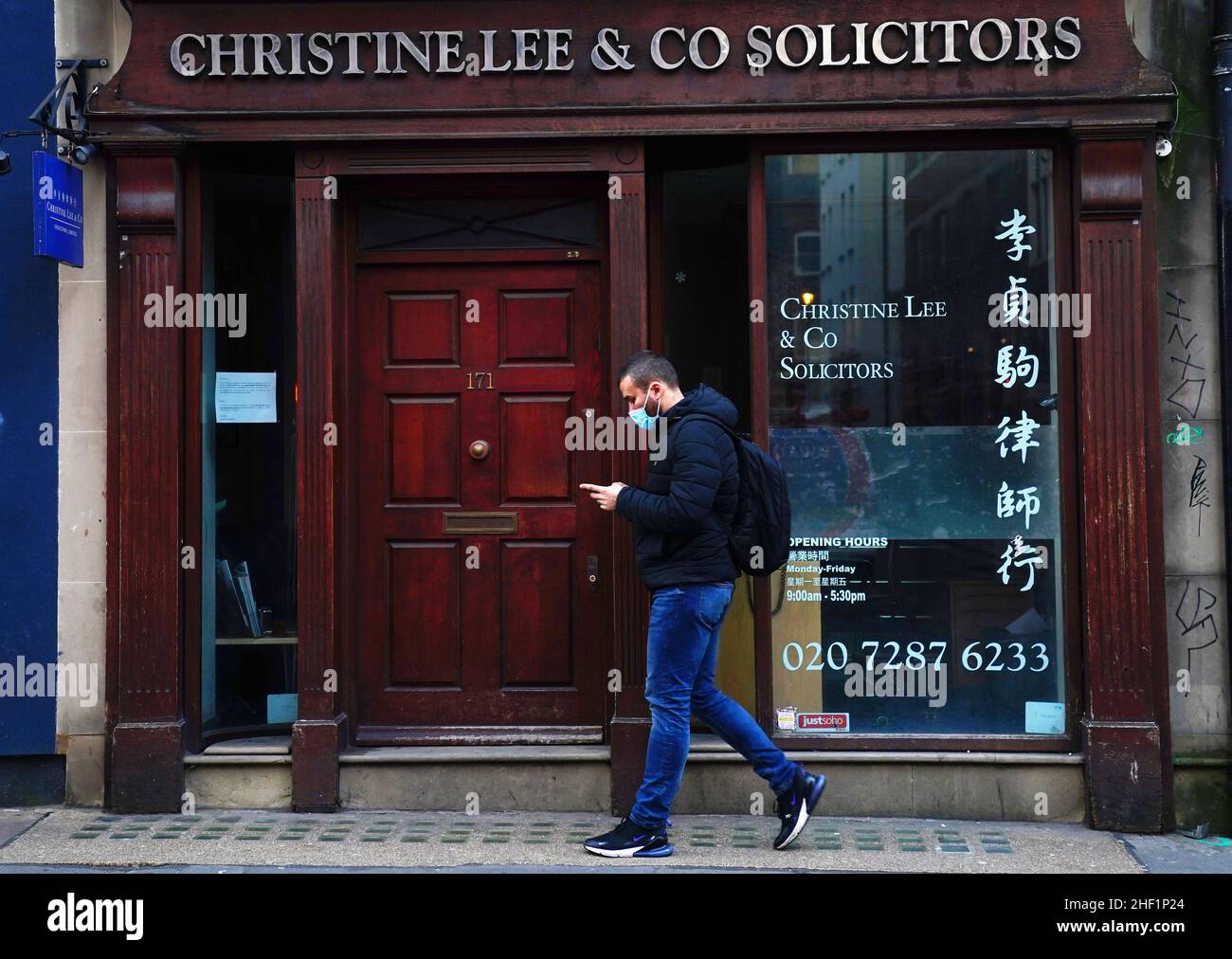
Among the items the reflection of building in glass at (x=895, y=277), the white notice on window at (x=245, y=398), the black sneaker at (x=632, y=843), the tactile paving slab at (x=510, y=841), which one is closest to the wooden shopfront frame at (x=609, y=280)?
the reflection of building in glass at (x=895, y=277)

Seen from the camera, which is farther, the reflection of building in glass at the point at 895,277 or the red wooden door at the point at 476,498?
the red wooden door at the point at 476,498

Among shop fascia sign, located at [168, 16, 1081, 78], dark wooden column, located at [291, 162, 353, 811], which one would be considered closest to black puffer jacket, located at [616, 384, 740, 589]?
dark wooden column, located at [291, 162, 353, 811]

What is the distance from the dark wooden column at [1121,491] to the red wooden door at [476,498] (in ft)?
8.13

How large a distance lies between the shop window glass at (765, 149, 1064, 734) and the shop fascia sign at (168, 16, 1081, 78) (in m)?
0.51

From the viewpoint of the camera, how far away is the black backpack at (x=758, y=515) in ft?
19.7

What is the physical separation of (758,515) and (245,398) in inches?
116

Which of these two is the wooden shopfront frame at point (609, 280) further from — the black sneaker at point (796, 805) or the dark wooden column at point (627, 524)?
the black sneaker at point (796, 805)

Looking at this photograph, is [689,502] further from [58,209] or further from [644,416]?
[58,209]

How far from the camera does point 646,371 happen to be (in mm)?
5980

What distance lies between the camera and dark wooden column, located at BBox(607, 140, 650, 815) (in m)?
6.64

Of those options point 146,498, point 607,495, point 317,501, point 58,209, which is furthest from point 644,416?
point 58,209

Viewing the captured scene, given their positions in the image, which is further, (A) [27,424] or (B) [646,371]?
(A) [27,424]

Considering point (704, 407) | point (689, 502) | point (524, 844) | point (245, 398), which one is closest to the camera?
point (689, 502)

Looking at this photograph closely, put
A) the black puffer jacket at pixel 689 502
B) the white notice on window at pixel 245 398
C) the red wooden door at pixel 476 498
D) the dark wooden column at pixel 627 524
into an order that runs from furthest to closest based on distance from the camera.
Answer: the white notice on window at pixel 245 398
the red wooden door at pixel 476 498
the dark wooden column at pixel 627 524
the black puffer jacket at pixel 689 502
